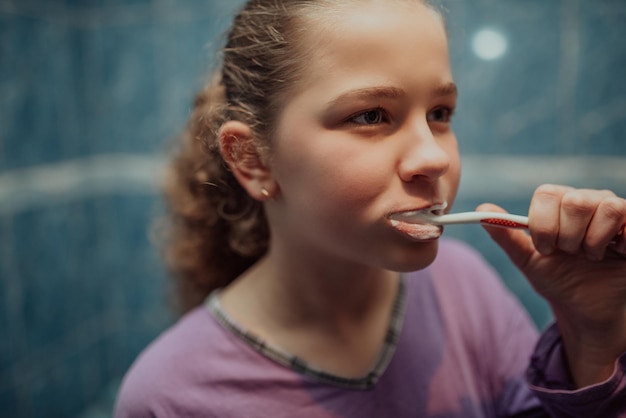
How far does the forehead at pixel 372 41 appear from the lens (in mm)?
493

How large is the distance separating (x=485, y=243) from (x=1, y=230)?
3.31 feet

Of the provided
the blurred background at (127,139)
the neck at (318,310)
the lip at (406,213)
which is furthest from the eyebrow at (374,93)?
the blurred background at (127,139)

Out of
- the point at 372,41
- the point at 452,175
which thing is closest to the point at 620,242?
the point at 452,175

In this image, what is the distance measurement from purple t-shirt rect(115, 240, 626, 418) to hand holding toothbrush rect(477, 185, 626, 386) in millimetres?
23

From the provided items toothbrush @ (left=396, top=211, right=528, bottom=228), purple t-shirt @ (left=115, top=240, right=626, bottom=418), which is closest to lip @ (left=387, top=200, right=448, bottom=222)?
toothbrush @ (left=396, top=211, right=528, bottom=228)

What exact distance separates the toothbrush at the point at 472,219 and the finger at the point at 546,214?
19 millimetres

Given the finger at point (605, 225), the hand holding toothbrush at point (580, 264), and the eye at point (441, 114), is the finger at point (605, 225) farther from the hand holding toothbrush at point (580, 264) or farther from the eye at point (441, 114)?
the eye at point (441, 114)

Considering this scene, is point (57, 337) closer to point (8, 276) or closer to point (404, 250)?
point (8, 276)

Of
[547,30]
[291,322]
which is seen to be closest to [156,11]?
[547,30]

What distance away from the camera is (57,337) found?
1.32 m

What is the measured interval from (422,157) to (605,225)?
0.16 metres

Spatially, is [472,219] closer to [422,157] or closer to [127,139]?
[422,157]

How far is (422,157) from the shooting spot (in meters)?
0.48

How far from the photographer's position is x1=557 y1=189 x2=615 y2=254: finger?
444 millimetres
